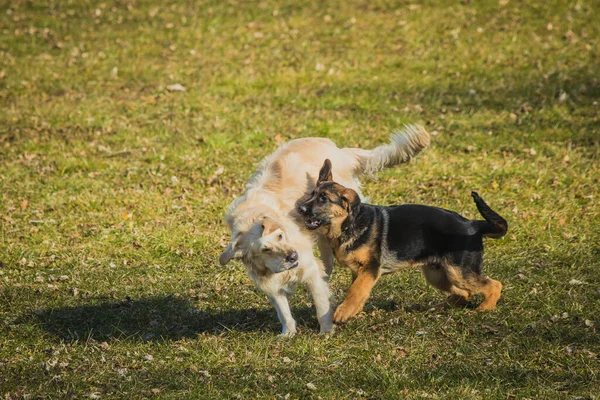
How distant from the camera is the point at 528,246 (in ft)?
30.0

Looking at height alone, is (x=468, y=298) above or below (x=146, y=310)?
above

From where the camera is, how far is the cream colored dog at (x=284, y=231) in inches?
264

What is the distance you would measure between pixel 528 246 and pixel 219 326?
156 inches

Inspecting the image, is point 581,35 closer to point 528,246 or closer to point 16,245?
point 528,246

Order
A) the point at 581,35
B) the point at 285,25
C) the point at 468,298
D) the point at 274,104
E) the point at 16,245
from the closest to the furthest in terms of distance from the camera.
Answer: the point at 468,298
the point at 16,245
the point at 274,104
the point at 581,35
the point at 285,25

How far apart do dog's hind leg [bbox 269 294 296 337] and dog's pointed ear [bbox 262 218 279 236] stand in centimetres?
75

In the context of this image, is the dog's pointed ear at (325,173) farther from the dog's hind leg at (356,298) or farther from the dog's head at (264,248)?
the dog's hind leg at (356,298)

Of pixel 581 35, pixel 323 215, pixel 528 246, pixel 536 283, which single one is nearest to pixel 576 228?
pixel 528 246

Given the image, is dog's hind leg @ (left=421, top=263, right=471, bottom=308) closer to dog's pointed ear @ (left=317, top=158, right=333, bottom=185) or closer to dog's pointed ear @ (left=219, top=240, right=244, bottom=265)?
dog's pointed ear @ (left=317, top=158, right=333, bottom=185)

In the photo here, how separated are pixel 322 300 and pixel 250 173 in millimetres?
5032

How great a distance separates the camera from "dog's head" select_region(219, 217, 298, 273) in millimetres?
6617

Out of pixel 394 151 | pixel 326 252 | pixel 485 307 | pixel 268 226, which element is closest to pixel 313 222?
pixel 268 226

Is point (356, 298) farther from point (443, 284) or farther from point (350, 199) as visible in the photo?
point (443, 284)

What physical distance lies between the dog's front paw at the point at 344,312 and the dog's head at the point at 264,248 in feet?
2.17
